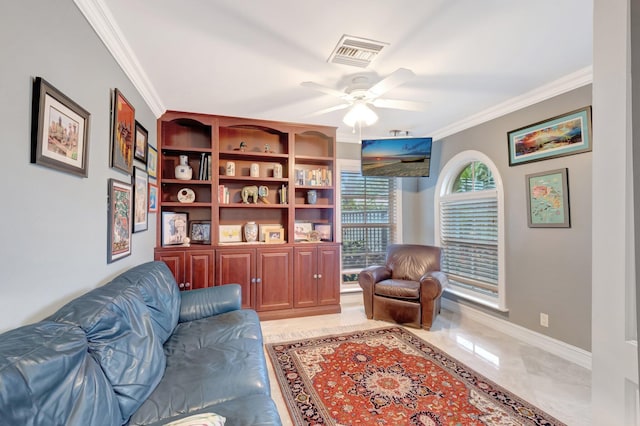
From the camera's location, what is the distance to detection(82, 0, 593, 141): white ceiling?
1754mm

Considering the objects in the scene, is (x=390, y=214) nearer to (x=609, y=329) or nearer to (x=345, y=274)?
(x=345, y=274)

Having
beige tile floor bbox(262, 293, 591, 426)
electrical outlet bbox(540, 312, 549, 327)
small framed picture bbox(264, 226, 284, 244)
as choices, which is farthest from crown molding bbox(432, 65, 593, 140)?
small framed picture bbox(264, 226, 284, 244)

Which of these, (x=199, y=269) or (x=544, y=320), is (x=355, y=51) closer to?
(x=199, y=269)

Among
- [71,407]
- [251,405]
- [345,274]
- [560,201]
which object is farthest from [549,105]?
[71,407]

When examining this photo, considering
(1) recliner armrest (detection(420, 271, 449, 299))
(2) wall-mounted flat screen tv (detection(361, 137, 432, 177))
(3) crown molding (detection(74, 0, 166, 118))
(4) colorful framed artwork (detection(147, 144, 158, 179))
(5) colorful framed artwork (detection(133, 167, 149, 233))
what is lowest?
(1) recliner armrest (detection(420, 271, 449, 299))

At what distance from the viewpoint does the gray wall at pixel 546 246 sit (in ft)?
8.51

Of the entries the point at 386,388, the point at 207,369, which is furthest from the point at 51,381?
the point at 386,388

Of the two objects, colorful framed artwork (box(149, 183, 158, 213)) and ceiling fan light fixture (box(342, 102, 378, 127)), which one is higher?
ceiling fan light fixture (box(342, 102, 378, 127))

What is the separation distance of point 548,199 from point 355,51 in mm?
2354

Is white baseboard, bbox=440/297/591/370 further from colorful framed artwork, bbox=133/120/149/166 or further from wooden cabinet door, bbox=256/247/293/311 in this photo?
colorful framed artwork, bbox=133/120/149/166

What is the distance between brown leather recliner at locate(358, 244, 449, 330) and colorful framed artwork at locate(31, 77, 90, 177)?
3.02 metres

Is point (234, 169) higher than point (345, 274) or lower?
higher

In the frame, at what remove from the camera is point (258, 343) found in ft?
6.47

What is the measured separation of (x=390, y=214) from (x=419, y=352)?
249 centimetres
